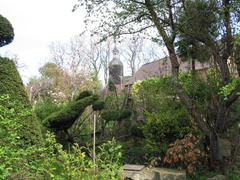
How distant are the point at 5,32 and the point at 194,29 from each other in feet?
13.3

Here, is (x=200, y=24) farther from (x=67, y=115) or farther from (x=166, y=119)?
(x=67, y=115)

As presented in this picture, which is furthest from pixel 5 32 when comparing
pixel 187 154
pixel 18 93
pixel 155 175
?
pixel 187 154

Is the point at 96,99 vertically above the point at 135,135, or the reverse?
the point at 96,99

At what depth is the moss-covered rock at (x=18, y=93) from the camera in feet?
11.8

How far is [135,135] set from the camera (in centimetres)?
675

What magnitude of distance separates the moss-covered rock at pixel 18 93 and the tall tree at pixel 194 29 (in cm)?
251

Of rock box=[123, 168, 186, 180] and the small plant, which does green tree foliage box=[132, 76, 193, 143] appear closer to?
the small plant

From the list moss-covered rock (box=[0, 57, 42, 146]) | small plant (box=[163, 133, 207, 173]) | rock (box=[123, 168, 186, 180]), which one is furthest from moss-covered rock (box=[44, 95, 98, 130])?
small plant (box=[163, 133, 207, 173])

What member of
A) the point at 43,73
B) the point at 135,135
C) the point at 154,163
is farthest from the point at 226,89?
the point at 43,73

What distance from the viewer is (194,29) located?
5516 mm

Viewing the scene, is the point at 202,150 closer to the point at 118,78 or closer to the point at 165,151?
the point at 165,151

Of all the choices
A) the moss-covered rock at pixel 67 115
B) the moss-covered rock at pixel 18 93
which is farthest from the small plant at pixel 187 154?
the moss-covered rock at pixel 18 93

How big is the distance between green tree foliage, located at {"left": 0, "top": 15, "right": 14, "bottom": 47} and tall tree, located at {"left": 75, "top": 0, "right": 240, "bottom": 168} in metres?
2.03

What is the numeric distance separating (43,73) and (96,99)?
23.8 meters
